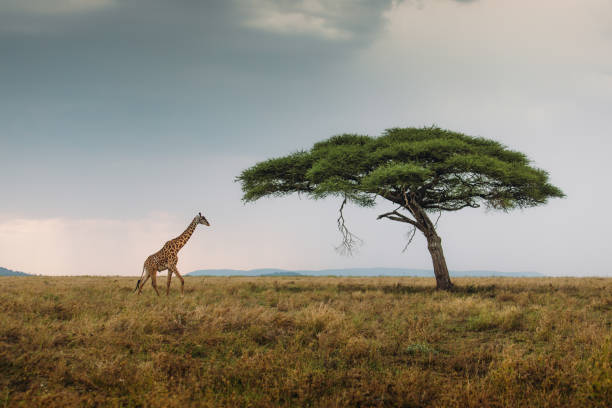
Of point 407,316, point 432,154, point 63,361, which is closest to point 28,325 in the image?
point 63,361

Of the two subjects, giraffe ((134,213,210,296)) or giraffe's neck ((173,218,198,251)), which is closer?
giraffe ((134,213,210,296))

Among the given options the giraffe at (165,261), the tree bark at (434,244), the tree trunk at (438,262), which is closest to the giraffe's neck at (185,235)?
the giraffe at (165,261)

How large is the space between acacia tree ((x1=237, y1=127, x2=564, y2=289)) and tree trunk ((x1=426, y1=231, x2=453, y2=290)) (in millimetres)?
50

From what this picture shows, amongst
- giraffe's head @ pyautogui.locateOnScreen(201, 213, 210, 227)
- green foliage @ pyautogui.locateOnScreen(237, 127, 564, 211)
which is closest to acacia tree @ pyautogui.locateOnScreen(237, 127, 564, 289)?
green foliage @ pyautogui.locateOnScreen(237, 127, 564, 211)

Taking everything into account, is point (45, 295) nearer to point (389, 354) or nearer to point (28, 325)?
point (28, 325)

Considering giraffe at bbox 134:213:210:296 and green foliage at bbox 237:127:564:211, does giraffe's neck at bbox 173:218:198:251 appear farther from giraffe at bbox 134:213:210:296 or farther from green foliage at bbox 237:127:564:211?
green foliage at bbox 237:127:564:211

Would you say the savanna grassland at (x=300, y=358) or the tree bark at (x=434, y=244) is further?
the tree bark at (x=434, y=244)

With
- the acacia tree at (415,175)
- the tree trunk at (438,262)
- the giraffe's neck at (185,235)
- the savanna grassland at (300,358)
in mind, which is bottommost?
the savanna grassland at (300,358)

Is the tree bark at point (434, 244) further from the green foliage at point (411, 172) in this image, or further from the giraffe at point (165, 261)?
the giraffe at point (165, 261)

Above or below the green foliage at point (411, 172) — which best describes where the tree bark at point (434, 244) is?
below

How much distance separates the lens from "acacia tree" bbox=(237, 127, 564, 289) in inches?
811

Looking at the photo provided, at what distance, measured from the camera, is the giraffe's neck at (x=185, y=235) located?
18.8 metres

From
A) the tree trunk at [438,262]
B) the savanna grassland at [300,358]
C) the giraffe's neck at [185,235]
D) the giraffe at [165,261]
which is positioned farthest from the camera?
the tree trunk at [438,262]

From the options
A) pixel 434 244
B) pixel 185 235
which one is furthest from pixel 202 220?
pixel 434 244
